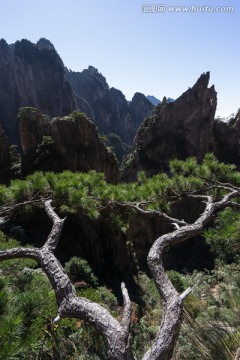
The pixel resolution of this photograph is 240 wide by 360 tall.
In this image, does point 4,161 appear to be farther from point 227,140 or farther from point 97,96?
point 97,96

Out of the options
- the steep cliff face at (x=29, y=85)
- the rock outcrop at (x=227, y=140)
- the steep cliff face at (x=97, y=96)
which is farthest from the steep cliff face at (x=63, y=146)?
the steep cliff face at (x=97, y=96)

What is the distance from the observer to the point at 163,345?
2.08 metres

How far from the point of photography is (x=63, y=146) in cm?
2458

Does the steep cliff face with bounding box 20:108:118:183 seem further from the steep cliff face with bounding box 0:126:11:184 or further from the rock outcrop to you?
the rock outcrop

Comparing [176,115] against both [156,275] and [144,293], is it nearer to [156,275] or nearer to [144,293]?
[144,293]

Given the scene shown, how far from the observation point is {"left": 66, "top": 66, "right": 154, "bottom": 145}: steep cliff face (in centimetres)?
8894

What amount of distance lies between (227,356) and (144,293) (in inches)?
528

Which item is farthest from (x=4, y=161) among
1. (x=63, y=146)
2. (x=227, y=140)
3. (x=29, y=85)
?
(x=29, y=85)

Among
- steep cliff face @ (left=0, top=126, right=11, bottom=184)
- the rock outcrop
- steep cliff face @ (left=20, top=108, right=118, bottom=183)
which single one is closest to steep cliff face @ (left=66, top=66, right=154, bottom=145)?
the rock outcrop

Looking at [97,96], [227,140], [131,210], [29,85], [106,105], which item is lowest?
[131,210]

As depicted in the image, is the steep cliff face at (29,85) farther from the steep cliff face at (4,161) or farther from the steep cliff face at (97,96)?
the steep cliff face at (4,161)

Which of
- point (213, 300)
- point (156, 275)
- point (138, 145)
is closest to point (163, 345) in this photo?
point (156, 275)

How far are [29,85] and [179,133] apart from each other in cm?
4594

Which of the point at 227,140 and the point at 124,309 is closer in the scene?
the point at 124,309
